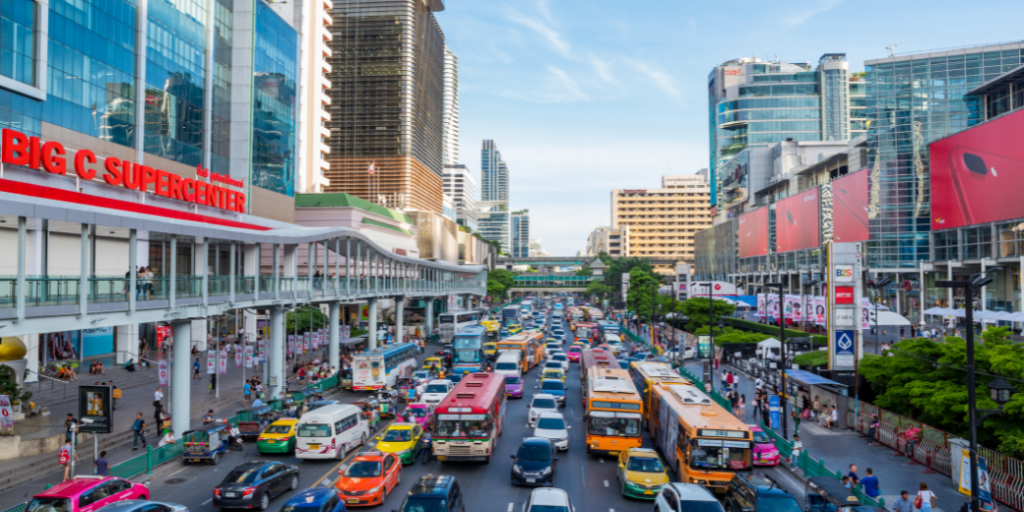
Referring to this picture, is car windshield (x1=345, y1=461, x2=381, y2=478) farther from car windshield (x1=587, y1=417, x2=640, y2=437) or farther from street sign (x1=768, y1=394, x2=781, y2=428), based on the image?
street sign (x1=768, y1=394, x2=781, y2=428)

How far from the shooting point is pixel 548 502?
1587 cm

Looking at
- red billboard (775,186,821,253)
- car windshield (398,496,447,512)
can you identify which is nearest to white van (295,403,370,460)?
car windshield (398,496,447,512)

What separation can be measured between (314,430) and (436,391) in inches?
398

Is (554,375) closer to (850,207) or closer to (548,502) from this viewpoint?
(548,502)

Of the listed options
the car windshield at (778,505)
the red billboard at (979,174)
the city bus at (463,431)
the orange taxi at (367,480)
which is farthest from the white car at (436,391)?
the red billboard at (979,174)

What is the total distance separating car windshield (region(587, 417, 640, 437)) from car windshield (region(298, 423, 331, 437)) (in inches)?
377

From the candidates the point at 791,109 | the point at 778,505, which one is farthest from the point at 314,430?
the point at 791,109

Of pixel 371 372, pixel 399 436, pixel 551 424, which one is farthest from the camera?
pixel 371 372

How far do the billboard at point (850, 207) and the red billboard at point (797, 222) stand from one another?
406cm

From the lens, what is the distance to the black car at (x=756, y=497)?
16234mm

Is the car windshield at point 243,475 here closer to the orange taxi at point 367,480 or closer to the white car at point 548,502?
the orange taxi at point 367,480

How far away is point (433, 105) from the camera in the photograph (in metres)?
168

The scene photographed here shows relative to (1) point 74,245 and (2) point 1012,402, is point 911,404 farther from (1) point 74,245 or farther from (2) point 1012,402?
(1) point 74,245

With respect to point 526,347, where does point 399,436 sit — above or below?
below
